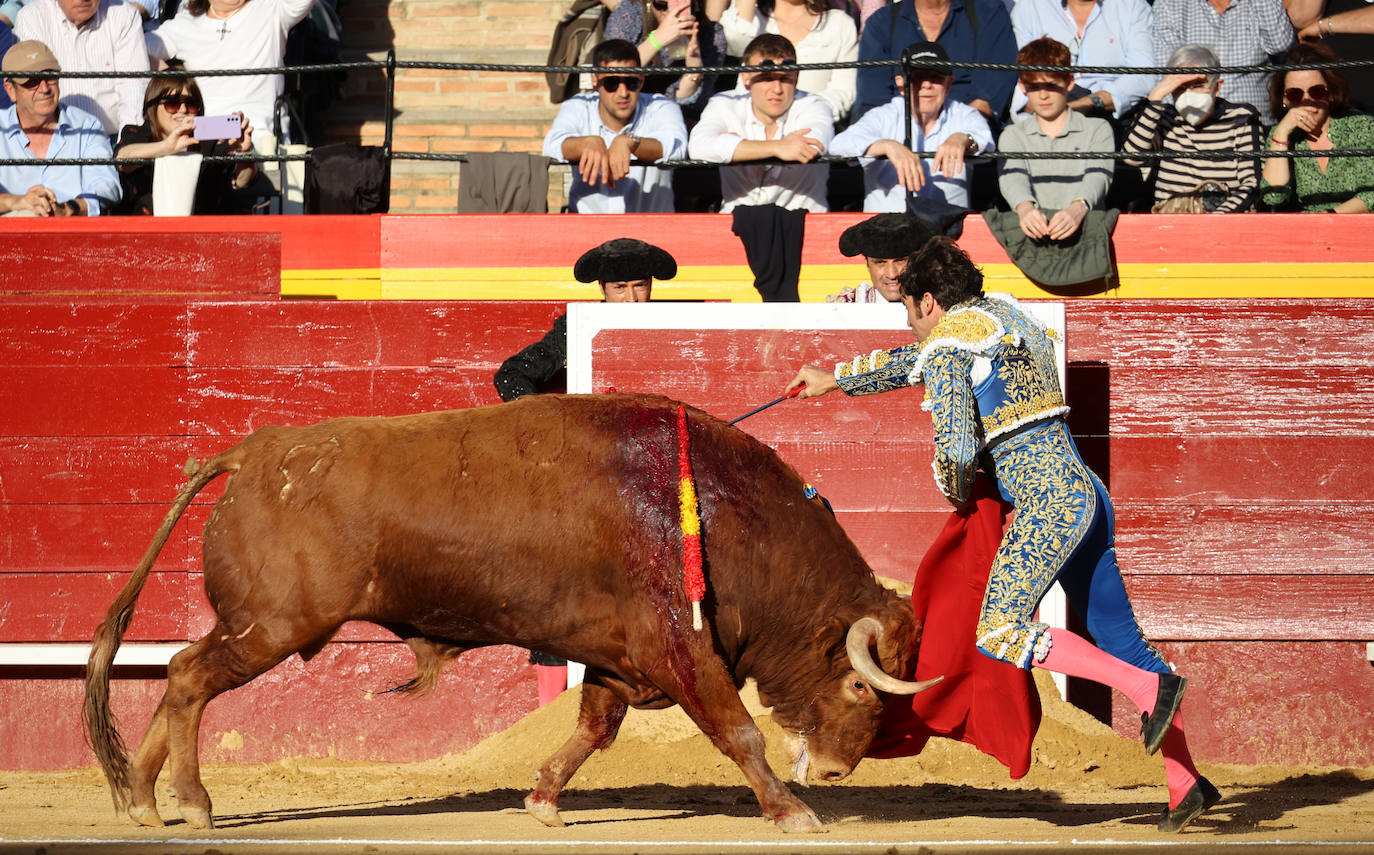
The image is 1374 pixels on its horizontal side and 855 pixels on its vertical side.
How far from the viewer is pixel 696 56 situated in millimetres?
7574

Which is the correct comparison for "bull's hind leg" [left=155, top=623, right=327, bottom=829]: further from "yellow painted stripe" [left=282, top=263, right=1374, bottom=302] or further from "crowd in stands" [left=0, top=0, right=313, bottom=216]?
"crowd in stands" [left=0, top=0, right=313, bottom=216]

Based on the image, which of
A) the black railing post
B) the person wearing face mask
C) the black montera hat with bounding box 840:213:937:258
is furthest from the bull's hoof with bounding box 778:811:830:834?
the person wearing face mask

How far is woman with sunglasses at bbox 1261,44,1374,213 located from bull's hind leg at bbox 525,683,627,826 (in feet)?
13.2

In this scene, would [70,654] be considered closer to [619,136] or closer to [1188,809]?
[619,136]

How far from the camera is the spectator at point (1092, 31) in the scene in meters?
7.59

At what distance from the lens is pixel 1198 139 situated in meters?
6.82

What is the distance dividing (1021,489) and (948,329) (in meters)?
0.46

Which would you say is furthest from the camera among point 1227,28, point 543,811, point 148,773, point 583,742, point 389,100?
point 1227,28


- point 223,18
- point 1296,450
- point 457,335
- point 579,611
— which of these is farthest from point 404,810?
point 223,18

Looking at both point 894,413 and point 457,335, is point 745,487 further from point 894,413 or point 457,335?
point 457,335

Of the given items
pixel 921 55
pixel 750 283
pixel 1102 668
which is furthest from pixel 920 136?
pixel 1102 668

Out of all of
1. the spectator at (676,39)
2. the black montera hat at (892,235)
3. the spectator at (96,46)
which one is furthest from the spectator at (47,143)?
the black montera hat at (892,235)

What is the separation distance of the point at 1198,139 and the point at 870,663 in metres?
3.52

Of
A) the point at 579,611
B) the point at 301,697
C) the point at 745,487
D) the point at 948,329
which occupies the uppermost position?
the point at 948,329
